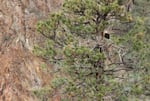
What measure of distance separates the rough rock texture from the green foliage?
2279 mm

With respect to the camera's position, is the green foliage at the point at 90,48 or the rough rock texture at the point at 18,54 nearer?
the green foliage at the point at 90,48

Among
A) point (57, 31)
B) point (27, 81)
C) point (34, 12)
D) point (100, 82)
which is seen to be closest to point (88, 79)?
point (100, 82)

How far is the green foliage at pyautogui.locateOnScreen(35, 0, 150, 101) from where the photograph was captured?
840 centimetres

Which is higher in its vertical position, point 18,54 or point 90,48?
point 90,48

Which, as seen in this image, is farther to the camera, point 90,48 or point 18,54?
point 18,54

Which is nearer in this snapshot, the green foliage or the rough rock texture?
the green foliage

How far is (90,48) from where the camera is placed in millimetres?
8742

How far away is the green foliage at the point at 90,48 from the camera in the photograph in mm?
8398

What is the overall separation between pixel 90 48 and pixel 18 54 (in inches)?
135

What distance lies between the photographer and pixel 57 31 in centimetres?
885

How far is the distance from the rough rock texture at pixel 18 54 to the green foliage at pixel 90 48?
2279 mm

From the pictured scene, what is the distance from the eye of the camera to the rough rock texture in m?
10.8

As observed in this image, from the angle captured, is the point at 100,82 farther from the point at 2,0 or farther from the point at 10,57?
the point at 2,0

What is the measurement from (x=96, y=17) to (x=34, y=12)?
169 inches
